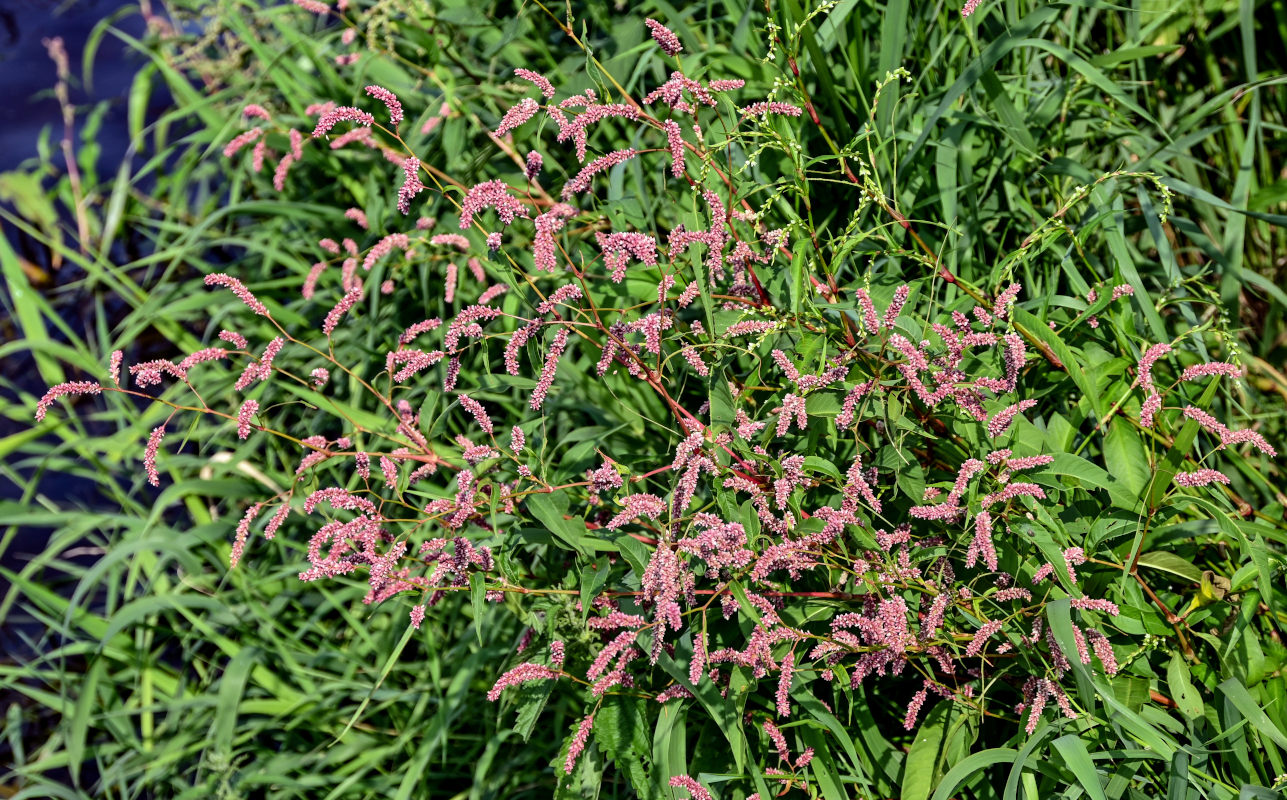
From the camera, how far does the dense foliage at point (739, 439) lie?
1635mm

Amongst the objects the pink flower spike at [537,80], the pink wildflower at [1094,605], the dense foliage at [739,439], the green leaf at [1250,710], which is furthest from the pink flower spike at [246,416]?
the green leaf at [1250,710]

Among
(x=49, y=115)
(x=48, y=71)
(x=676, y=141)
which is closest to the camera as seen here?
(x=676, y=141)

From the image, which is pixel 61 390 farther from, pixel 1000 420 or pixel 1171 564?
pixel 1171 564

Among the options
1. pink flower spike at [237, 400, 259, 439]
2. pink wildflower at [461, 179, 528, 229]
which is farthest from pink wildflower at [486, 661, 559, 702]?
pink wildflower at [461, 179, 528, 229]

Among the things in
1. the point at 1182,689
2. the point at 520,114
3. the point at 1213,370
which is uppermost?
the point at 520,114

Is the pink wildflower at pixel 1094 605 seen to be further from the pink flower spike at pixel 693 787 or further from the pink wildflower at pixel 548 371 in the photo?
the pink wildflower at pixel 548 371

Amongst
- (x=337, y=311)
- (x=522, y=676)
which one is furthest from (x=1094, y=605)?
(x=337, y=311)

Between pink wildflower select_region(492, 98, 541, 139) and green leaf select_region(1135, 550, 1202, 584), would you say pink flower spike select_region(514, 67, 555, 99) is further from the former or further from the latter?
green leaf select_region(1135, 550, 1202, 584)

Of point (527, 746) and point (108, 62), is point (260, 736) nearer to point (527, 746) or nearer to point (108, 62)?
point (527, 746)

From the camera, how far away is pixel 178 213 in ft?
12.1

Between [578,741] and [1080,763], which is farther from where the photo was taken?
[578,741]

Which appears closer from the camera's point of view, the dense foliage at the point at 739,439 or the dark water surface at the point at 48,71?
the dense foliage at the point at 739,439

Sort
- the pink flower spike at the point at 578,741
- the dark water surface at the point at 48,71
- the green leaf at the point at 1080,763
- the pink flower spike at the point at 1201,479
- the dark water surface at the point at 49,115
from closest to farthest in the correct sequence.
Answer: the green leaf at the point at 1080,763 → the pink flower spike at the point at 1201,479 → the pink flower spike at the point at 578,741 → the dark water surface at the point at 49,115 → the dark water surface at the point at 48,71

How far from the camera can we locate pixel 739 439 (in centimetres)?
165
